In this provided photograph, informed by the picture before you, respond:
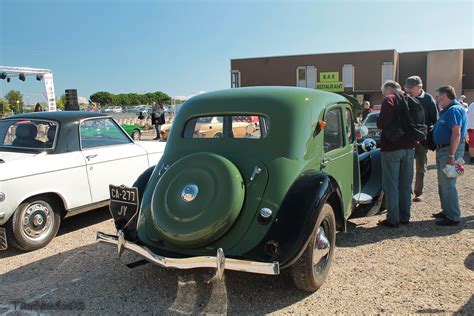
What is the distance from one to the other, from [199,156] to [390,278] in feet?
6.78

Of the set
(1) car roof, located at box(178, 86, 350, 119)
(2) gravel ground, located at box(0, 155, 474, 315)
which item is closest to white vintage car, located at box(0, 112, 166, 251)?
(2) gravel ground, located at box(0, 155, 474, 315)

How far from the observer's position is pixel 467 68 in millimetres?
44688

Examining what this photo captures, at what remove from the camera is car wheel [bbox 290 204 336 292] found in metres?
3.34

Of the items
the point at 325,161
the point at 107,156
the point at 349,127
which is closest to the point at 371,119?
the point at 349,127

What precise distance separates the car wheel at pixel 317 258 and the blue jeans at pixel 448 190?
7.47 feet

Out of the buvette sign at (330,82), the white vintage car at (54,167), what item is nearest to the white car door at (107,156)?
the white vintage car at (54,167)

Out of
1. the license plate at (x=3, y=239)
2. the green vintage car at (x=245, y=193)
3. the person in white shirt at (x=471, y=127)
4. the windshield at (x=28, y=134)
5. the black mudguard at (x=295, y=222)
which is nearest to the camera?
the black mudguard at (x=295, y=222)

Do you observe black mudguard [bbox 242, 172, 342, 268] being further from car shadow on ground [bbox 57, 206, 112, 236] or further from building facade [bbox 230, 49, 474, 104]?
building facade [bbox 230, 49, 474, 104]

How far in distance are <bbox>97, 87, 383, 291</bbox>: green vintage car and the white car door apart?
1414 mm

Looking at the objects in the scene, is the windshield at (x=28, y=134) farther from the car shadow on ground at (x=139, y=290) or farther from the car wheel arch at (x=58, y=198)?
the car shadow on ground at (x=139, y=290)

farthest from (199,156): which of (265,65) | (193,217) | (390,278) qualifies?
(265,65)

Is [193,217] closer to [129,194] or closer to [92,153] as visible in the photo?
[129,194]

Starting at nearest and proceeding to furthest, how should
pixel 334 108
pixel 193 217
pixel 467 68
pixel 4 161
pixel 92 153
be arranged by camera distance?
pixel 193 217
pixel 334 108
pixel 4 161
pixel 92 153
pixel 467 68

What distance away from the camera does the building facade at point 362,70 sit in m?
43.2
